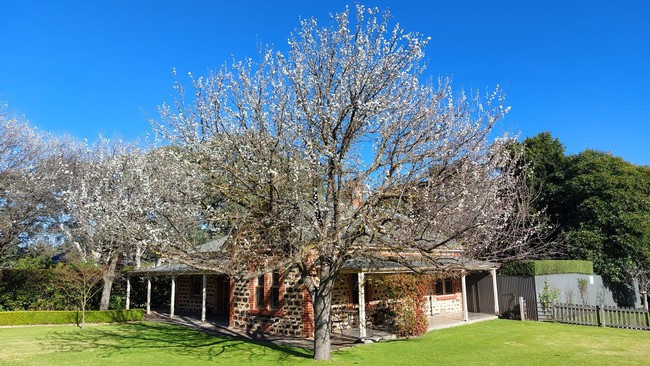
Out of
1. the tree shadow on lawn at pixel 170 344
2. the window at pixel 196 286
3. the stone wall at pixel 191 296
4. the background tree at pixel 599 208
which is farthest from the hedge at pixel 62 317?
the background tree at pixel 599 208

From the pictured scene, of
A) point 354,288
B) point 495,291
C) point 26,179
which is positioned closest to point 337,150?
point 354,288

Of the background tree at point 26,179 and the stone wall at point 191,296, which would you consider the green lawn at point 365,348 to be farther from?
the background tree at point 26,179

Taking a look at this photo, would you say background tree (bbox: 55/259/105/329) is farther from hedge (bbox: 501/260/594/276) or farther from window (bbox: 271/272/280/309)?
hedge (bbox: 501/260/594/276)

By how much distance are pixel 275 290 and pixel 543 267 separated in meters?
11.5

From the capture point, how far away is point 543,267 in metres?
19.3

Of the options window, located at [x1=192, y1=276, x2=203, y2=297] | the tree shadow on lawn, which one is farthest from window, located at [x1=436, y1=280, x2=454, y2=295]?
window, located at [x1=192, y1=276, x2=203, y2=297]

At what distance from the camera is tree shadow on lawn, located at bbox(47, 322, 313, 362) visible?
38.6ft

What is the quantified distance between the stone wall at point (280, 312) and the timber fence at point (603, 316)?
1027 cm

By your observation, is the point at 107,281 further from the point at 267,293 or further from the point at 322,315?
the point at 322,315

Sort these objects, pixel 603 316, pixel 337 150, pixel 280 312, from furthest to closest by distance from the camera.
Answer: pixel 603 316, pixel 280 312, pixel 337 150

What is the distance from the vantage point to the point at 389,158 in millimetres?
10297

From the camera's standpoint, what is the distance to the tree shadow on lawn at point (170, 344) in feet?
38.6

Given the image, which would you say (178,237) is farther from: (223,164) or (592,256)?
(592,256)

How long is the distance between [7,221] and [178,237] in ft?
50.3
